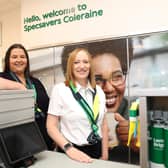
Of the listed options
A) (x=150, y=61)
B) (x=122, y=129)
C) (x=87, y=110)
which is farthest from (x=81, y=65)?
(x=122, y=129)

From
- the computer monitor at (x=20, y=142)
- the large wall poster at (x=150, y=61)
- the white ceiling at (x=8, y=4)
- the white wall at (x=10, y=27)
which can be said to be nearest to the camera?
the computer monitor at (x=20, y=142)

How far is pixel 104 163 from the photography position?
4.18ft

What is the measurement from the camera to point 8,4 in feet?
14.4

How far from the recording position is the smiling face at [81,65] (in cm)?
170

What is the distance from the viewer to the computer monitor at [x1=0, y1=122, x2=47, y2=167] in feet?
3.56

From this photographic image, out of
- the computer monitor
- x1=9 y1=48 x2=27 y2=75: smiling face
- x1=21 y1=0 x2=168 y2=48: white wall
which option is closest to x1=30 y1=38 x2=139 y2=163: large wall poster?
x1=21 y1=0 x2=168 y2=48: white wall

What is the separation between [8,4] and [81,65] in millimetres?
3311

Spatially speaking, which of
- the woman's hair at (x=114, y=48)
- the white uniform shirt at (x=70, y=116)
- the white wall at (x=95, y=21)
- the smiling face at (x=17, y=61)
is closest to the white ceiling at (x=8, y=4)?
the white wall at (x=95, y=21)

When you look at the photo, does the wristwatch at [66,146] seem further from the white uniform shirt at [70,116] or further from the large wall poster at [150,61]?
the large wall poster at [150,61]

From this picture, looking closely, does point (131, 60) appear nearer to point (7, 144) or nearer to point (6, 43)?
point (7, 144)

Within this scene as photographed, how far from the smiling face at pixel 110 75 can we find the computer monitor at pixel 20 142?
1531 mm

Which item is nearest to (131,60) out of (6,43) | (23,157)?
(23,157)

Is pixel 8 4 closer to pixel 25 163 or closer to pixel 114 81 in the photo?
pixel 114 81

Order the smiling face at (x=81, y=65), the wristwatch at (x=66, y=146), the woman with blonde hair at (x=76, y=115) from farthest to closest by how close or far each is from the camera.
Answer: the smiling face at (x=81, y=65) < the woman with blonde hair at (x=76, y=115) < the wristwatch at (x=66, y=146)
